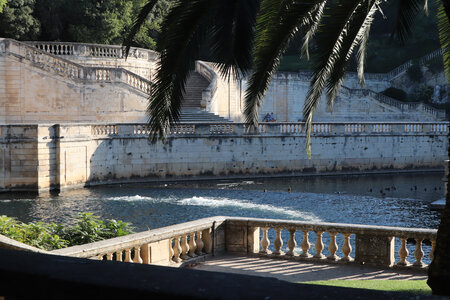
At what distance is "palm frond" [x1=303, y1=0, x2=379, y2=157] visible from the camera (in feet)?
23.2

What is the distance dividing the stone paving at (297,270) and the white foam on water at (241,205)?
10.9 meters

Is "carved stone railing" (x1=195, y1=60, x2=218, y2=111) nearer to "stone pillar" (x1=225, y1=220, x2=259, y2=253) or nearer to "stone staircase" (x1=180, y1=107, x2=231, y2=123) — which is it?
"stone staircase" (x1=180, y1=107, x2=231, y2=123)

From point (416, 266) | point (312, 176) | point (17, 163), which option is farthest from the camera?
point (312, 176)

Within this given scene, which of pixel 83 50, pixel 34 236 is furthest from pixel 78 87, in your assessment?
Result: pixel 34 236

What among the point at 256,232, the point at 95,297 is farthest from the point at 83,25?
the point at 95,297

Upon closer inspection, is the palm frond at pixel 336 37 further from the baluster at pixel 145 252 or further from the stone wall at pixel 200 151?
the stone wall at pixel 200 151

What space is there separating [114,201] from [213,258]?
14.4 meters

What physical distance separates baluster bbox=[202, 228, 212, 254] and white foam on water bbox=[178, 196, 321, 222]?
10.9 meters

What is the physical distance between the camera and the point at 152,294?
81.7 inches

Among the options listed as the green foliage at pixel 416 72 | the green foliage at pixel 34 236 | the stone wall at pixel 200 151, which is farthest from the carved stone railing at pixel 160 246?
the green foliage at pixel 416 72

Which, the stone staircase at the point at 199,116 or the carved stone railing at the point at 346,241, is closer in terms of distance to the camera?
the carved stone railing at the point at 346,241

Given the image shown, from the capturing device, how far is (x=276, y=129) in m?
32.0

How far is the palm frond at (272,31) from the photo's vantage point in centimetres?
683

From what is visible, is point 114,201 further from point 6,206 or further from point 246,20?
point 246,20
